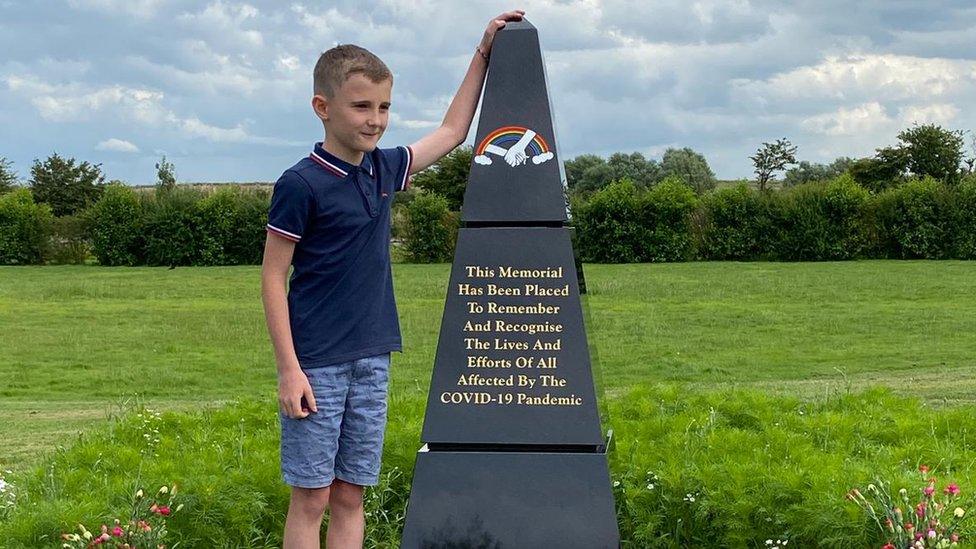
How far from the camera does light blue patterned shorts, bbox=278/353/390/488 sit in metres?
3.85

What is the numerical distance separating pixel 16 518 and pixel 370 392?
1.75 metres

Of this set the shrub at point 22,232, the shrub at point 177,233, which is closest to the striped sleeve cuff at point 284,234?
the shrub at point 177,233

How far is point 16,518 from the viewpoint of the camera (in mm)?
4699

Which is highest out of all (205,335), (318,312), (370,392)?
(318,312)

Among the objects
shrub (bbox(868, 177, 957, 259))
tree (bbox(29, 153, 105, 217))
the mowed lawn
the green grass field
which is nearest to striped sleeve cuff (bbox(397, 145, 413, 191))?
the green grass field

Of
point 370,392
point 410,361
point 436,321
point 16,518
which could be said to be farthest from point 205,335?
point 370,392

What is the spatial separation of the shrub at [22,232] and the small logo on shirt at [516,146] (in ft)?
89.2

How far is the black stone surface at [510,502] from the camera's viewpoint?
431 centimetres

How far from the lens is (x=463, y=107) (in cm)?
444

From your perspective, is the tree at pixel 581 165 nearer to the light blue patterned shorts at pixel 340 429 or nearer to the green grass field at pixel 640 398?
the green grass field at pixel 640 398

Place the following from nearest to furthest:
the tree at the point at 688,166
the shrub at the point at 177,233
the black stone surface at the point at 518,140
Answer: the black stone surface at the point at 518,140, the shrub at the point at 177,233, the tree at the point at 688,166

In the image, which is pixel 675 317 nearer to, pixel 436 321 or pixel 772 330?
pixel 772 330

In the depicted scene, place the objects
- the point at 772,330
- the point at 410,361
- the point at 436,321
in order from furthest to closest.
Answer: the point at 436,321
the point at 772,330
the point at 410,361

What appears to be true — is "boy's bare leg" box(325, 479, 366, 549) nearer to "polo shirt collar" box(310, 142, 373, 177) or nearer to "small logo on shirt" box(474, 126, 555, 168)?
"polo shirt collar" box(310, 142, 373, 177)
